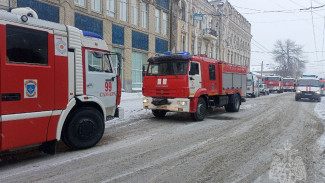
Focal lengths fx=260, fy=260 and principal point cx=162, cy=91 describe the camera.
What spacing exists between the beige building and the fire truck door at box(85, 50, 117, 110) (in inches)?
477

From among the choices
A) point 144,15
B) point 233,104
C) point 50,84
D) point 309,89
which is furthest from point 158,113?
point 309,89

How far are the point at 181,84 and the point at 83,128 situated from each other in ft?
15.7

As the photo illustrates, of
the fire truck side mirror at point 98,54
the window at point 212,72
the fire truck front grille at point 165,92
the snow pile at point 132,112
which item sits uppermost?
the fire truck side mirror at point 98,54

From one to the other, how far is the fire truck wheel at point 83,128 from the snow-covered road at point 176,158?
0.68 feet

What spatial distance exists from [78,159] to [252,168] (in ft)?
11.6

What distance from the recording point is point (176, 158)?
5.61m

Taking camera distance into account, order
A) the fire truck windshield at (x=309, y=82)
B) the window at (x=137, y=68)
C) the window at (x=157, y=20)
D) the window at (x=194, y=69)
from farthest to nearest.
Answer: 1. the window at (x=157, y=20)
2. the window at (x=137, y=68)
3. the fire truck windshield at (x=309, y=82)
4. the window at (x=194, y=69)

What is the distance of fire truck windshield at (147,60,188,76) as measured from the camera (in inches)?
404

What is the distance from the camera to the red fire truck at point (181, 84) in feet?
33.2

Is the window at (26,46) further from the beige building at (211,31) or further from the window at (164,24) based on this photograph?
the window at (164,24)

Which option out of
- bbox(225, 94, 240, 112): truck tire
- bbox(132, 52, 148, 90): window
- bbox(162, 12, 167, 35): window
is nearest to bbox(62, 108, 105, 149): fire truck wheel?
bbox(225, 94, 240, 112): truck tire

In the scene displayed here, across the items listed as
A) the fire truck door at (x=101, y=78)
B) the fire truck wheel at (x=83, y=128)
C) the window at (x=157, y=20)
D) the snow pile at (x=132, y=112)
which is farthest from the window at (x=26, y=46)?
the window at (x=157, y=20)

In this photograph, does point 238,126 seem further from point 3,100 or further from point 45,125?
point 3,100

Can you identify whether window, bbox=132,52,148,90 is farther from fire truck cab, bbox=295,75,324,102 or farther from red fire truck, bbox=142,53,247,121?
fire truck cab, bbox=295,75,324,102
